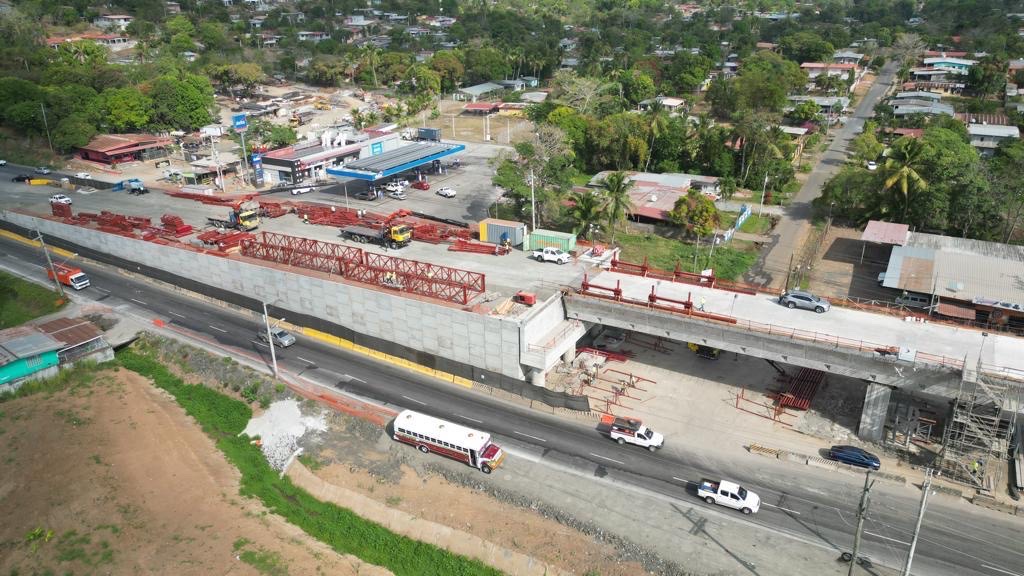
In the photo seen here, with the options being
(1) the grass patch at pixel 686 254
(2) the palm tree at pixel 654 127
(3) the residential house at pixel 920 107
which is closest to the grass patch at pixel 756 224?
(1) the grass patch at pixel 686 254

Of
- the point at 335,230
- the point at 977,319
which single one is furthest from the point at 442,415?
the point at 977,319

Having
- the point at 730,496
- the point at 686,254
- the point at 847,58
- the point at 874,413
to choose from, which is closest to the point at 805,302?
the point at 874,413

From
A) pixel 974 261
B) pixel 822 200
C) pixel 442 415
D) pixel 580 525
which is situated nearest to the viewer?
pixel 580 525

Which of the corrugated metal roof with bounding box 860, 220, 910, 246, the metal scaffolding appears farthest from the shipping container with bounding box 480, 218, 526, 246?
the metal scaffolding

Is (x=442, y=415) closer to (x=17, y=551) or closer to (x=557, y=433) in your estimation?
(x=557, y=433)

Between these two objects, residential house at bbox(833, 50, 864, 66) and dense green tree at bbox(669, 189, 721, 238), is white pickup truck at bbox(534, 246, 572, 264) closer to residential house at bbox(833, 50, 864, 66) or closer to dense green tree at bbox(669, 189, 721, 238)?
dense green tree at bbox(669, 189, 721, 238)

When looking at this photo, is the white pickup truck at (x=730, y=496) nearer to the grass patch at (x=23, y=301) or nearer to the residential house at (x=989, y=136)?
the grass patch at (x=23, y=301)

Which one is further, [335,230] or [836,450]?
[335,230]
